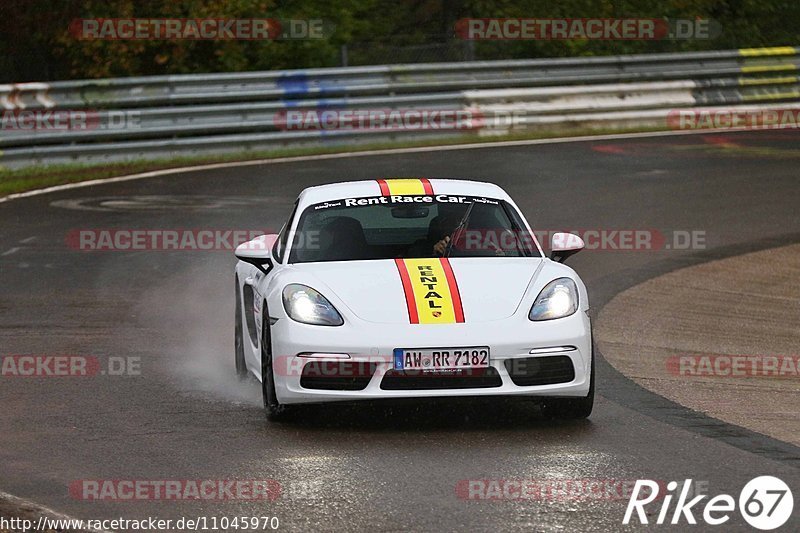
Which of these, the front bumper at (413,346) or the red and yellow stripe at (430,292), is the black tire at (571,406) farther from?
the red and yellow stripe at (430,292)

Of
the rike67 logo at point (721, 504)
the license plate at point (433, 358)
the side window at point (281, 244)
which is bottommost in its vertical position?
the rike67 logo at point (721, 504)

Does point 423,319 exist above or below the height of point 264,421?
above

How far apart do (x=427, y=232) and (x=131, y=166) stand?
487 inches

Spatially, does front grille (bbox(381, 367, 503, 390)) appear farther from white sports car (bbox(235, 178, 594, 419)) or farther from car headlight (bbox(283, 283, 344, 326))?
car headlight (bbox(283, 283, 344, 326))

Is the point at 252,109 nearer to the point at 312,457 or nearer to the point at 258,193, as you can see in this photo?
the point at 258,193

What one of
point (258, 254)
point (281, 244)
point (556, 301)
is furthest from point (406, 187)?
point (556, 301)

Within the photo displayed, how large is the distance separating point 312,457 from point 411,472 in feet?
1.90

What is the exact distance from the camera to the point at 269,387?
837cm

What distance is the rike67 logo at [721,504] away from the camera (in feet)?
20.2

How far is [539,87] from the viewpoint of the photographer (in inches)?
998

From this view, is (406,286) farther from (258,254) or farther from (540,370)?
(258,254)

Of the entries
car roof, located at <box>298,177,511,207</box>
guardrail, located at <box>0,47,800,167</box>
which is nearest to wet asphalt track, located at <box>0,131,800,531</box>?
car roof, located at <box>298,177,511,207</box>

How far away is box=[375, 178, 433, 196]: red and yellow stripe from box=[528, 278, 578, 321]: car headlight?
135 centimetres

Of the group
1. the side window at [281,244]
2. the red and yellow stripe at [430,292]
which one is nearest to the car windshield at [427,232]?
the side window at [281,244]
